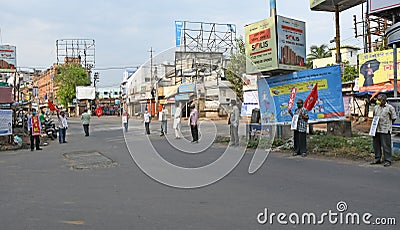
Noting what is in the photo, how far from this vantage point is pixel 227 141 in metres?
15.0

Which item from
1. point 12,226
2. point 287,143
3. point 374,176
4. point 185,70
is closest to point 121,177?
point 12,226

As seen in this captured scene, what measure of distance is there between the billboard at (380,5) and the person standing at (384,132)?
5.86 metres

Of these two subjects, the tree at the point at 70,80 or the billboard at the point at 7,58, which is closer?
the billboard at the point at 7,58

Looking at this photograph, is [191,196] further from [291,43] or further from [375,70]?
[375,70]

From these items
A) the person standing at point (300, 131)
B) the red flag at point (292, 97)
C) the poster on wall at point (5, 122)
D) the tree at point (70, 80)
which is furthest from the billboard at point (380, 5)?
the tree at point (70, 80)

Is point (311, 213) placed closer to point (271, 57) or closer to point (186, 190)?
point (186, 190)

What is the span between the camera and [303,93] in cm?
1287

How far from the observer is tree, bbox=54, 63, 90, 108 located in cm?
7200

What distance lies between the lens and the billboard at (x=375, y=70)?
23828mm

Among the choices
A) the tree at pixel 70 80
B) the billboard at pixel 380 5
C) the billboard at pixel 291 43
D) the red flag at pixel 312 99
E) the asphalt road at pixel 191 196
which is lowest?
the asphalt road at pixel 191 196

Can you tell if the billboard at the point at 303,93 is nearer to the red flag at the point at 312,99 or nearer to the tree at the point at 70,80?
the red flag at the point at 312,99

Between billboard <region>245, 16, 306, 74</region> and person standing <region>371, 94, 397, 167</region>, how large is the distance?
14.2 ft

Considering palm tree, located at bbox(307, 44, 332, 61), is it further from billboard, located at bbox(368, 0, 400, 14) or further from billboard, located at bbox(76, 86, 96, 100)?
billboard, located at bbox(76, 86, 96, 100)

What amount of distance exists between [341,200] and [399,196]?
1.01 meters
